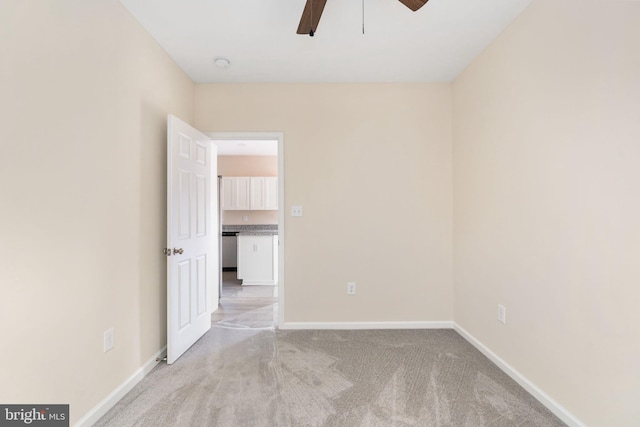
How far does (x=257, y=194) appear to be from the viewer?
6324 millimetres

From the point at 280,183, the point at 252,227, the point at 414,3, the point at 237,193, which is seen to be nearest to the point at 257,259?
the point at 252,227

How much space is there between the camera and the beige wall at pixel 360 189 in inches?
125

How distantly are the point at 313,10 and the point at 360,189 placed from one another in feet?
5.75

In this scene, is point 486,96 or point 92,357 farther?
point 486,96

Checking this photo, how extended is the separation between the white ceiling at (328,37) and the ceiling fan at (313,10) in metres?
0.26

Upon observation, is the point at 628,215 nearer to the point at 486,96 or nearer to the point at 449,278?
the point at 486,96

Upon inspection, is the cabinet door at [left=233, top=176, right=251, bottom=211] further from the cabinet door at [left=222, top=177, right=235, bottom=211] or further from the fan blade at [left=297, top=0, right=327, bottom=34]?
the fan blade at [left=297, top=0, right=327, bottom=34]

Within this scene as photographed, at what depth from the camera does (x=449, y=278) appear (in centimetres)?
319

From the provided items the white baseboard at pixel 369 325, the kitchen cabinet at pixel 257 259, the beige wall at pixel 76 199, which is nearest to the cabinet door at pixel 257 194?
the kitchen cabinet at pixel 257 259

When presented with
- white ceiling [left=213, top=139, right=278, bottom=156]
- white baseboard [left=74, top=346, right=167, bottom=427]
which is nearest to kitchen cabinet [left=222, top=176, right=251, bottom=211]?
white ceiling [left=213, top=139, right=278, bottom=156]

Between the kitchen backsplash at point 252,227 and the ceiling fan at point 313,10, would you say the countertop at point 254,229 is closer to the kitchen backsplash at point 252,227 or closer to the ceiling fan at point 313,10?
the kitchen backsplash at point 252,227

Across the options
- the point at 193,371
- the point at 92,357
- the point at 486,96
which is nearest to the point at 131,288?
Answer: the point at 92,357

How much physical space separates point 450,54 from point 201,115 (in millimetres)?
2465

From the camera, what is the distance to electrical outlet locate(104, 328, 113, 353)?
72.3 inches
